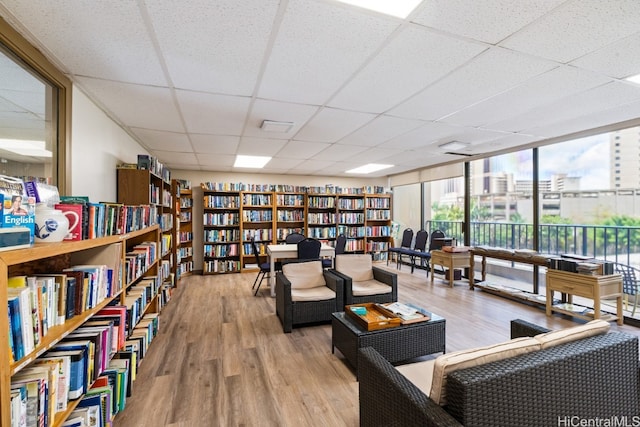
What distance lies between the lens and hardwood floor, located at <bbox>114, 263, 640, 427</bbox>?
1858mm

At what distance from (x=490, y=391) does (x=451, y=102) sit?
242 cm

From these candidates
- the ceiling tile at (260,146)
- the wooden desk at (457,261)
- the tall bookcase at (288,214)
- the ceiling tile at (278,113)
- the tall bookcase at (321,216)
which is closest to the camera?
the ceiling tile at (278,113)

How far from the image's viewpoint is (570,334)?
1.32m

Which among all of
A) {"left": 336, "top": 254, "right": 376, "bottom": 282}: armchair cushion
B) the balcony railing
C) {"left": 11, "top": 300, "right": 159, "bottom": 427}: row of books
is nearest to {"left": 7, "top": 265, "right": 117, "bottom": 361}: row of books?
{"left": 11, "top": 300, "right": 159, "bottom": 427}: row of books

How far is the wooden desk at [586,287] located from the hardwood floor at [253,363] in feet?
0.47

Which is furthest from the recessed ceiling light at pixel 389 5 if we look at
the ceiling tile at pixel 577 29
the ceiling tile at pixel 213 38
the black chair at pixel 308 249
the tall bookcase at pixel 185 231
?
the tall bookcase at pixel 185 231

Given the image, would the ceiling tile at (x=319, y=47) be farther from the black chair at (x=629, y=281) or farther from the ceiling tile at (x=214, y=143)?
the black chair at (x=629, y=281)

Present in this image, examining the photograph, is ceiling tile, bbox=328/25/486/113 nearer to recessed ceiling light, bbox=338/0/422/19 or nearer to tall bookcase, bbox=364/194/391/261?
recessed ceiling light, bbox=338/0/422/19

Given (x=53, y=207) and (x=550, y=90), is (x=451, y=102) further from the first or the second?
(x=53, y=207)

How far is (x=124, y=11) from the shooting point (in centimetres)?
142

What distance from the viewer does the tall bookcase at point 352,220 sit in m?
7.11

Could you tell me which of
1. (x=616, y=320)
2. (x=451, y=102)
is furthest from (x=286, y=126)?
(x=616, y=320)

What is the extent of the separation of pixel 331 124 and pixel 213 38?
1780 millimetres

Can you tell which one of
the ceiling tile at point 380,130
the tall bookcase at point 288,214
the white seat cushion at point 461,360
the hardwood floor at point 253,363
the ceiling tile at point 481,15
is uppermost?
the ceiling tile at point 380,130
